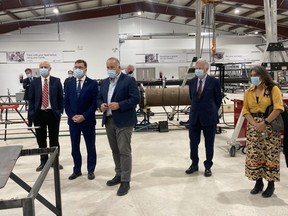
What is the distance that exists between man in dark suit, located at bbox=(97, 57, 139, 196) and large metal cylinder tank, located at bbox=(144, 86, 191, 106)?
352cm

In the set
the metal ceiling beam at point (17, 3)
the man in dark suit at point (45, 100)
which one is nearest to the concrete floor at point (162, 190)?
the man in dark suit at point (45, 100)

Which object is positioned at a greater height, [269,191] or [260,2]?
[260,2]

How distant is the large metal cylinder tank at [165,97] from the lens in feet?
22.3

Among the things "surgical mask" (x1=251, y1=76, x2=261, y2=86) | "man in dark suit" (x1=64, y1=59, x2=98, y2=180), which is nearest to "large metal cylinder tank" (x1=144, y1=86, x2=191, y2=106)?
"man in dark suit" (x1=64, y1=59, x2=98, y2=180)

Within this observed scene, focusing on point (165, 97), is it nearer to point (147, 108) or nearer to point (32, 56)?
point (147, 108)

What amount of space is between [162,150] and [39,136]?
2162 mm

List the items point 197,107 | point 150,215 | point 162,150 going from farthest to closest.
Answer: point 162,150, point 197,107, point 150,215

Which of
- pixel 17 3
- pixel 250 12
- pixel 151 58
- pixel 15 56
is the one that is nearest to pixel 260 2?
pixel 250 12

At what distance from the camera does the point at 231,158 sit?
15.0 ft

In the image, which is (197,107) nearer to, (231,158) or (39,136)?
(231,158)

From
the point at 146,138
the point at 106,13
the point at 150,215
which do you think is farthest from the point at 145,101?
the point at 106,13

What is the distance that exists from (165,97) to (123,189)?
3867 mm

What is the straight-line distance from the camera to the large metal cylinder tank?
6793mm

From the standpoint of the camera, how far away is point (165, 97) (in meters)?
6.82
